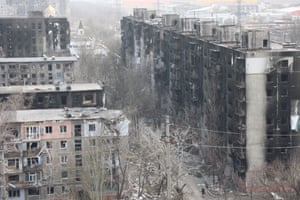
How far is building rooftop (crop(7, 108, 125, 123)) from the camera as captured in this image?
13.9m

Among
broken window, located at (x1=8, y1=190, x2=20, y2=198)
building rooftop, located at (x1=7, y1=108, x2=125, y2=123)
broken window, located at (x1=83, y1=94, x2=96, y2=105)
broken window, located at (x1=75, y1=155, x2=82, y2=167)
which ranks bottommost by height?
broken window, located at (x1=8, y1=190, x2=20, y2=198)

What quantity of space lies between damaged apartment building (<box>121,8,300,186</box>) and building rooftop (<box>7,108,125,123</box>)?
2.93 meters

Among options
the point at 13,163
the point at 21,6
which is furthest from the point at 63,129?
the point at 21,6

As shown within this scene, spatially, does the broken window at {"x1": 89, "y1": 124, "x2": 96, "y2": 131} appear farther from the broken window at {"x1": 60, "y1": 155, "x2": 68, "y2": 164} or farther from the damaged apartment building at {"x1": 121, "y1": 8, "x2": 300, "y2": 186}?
the damaged apartment building at {"x1": 121, "y1": 8, "x2": 300, "y2": 186}

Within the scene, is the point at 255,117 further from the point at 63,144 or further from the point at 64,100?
the point at 64,100

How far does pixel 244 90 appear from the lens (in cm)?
1489

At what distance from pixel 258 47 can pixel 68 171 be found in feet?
17.7

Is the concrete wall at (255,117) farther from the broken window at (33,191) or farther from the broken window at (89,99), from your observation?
the broken window at (89,99)

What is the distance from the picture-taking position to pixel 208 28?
1909 centimetres

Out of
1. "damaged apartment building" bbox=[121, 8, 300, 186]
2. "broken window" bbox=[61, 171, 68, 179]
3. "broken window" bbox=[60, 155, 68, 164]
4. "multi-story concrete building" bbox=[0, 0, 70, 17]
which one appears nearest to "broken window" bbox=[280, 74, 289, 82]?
"damaged apartment building" bbox=[121, 8, 300, 186]

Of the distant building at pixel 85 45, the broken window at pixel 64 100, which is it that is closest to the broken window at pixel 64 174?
the broken window at pixel 64 100

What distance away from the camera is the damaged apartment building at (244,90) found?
14805 mm

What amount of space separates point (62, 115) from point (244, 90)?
4.20m

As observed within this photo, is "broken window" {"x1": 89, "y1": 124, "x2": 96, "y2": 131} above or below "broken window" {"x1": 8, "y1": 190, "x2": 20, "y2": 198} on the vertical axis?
above
